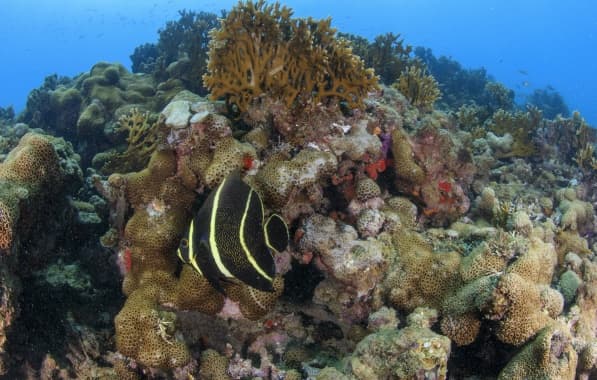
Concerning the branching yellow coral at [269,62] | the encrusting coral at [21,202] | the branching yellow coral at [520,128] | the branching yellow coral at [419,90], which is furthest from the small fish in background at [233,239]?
the branching yellow coral at [520,128]

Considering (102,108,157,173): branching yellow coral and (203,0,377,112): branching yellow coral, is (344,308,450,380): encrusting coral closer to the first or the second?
(203,0,377,112): branching yellow coral

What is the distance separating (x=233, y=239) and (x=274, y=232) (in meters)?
0.25

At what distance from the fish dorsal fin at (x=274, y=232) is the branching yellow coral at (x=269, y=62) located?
7.14ft

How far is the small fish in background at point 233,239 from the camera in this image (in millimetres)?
2314

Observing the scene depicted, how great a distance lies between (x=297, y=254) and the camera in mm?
3930

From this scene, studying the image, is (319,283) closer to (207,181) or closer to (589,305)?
(207,181)

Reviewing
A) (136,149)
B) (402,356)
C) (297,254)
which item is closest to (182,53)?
(136,149)

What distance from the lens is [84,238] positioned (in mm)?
4996

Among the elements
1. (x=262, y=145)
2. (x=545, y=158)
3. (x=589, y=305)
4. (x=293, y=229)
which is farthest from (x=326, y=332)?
(x=545, y=158)

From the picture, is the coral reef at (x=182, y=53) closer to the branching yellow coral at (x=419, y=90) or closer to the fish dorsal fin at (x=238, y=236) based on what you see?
the branching yellow coral at (x=419, y=90)

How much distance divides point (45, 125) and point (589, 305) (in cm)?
1153

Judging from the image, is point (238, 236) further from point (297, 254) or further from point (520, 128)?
point (520, 128)

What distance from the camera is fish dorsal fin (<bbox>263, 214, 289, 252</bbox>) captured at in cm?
236

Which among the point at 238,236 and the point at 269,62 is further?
the point at 269,62
